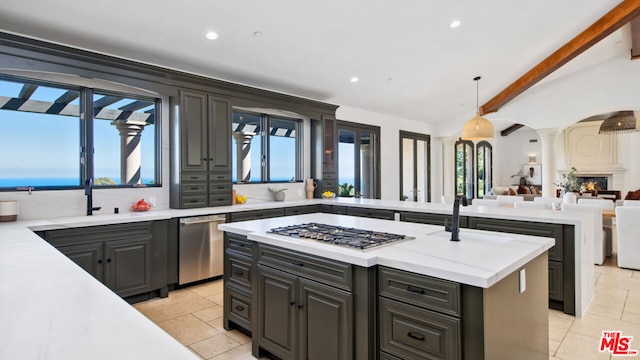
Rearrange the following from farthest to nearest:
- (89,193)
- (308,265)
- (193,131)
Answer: (193,131)
(89,193)
(308,265)

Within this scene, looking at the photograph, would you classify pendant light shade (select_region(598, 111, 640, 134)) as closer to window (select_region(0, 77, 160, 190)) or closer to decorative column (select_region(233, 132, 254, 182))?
decorative column (select_region(233, 132, 254, 182))

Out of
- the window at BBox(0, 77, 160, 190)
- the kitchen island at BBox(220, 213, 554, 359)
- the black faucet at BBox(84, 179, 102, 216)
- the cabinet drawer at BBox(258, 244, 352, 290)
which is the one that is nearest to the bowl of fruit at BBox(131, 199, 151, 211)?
the window at BBox(0, 77, 160, 190)

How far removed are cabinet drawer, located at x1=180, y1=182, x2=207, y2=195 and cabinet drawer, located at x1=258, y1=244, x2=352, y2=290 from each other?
216 centimetres

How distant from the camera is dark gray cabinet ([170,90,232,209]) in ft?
13.6

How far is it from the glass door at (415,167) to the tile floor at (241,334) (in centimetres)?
443

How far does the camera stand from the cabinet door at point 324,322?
1873mm

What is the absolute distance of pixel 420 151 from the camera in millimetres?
8766

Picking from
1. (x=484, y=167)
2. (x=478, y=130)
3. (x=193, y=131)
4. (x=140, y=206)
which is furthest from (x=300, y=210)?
(x=484, y=167)

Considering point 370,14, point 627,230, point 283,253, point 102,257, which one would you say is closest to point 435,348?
point 283,253

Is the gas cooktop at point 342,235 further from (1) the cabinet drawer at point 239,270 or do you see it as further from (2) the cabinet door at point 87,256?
(2) the cabinet door at point 87,256

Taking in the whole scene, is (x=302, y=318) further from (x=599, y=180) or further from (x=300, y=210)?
(x=599, y=180)

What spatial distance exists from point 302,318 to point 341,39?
3.38 m

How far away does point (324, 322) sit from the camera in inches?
78.0

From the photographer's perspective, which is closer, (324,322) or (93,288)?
(93,288)
